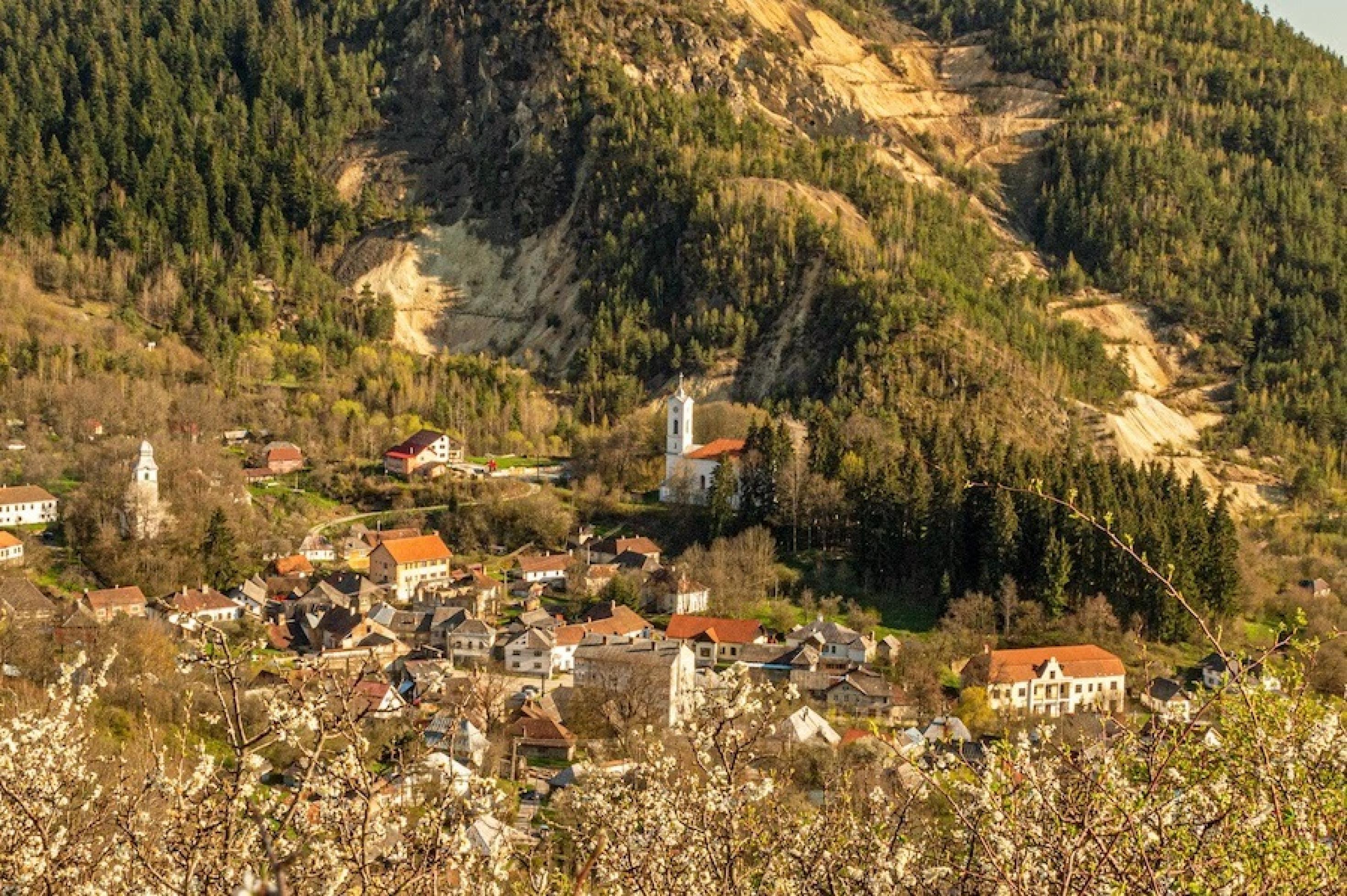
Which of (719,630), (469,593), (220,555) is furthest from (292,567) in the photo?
(719,630)

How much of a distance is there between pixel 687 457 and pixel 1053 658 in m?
22.4

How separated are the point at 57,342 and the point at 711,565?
35.2 metres

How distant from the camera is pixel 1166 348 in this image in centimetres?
8781

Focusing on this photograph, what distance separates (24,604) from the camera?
43281 millimetres

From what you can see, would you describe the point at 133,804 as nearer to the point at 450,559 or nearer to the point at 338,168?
the point at 450,559

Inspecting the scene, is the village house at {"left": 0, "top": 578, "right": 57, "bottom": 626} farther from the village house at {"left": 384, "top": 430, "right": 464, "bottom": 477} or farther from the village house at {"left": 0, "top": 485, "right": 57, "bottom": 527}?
the village house at {"left": 384, "top": 430, "right": 464, "bottom": 477}

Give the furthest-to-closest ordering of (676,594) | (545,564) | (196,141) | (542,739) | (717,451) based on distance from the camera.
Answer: (196,141), (717,451), (545,564), (676,594), (542,739)

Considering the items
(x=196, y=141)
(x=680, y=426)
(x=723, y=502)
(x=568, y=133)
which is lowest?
(x=723, y=502)

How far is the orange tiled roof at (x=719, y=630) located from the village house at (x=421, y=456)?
63.9 ft

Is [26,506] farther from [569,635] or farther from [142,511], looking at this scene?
[569,635]

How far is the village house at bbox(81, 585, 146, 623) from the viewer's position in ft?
148

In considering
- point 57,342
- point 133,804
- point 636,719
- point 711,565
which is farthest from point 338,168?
point 133,804

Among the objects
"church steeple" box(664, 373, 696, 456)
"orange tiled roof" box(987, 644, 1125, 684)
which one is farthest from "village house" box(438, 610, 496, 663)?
"church steeple" box(664, 373, 696, 456)

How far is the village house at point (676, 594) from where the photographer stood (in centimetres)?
4997
